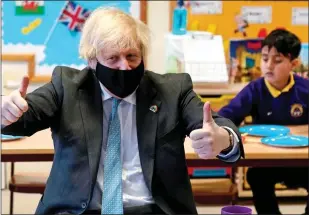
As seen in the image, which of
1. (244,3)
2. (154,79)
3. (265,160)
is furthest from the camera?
(244,3)

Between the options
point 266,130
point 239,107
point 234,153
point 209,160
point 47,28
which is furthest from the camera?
point 47,28

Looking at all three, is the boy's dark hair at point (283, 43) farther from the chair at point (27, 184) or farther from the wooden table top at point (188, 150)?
the chair at point (27, 184)

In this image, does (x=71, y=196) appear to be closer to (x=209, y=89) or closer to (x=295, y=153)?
(x=295, y=153)

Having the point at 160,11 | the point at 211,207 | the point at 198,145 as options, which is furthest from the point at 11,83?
the point at 198,145

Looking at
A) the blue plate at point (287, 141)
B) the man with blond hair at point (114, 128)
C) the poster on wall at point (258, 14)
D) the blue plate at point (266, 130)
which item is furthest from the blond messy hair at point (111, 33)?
the poster on wall at point (258, 14)

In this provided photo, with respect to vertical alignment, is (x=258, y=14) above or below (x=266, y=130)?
above

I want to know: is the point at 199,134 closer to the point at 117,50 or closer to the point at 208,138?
the point at 208,138

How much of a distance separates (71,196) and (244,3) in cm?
305

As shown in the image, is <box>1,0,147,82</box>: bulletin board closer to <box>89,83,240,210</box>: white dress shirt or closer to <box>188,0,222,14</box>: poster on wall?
<box>188,0,222,14</box>: poster on wall

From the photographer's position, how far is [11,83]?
411 centimetres

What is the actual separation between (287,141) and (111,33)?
1145 mm

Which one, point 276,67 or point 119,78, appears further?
point 276,67

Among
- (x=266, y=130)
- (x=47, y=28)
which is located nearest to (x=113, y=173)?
(x=266, y=130)

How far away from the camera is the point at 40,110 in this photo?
1703mm
